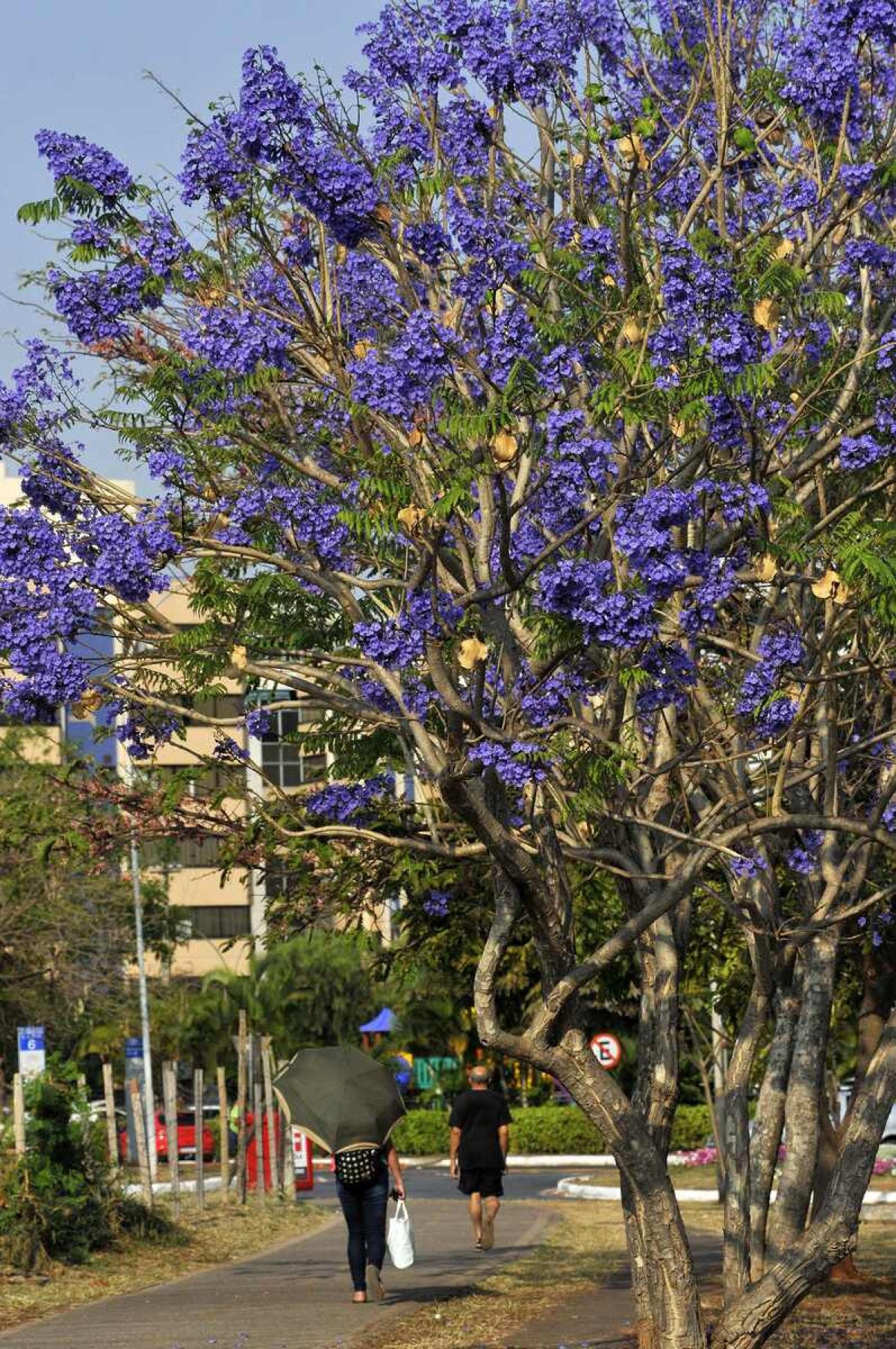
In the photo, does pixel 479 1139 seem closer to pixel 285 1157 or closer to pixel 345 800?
pixel 345 800

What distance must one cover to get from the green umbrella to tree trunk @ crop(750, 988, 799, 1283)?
3080 mm

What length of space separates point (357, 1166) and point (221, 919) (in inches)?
2285

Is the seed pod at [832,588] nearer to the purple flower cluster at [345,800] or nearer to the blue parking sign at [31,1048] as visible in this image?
the purple flower cluster at [345,800]

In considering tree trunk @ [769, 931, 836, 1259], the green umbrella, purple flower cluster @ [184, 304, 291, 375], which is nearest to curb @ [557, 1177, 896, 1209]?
the green umbrella

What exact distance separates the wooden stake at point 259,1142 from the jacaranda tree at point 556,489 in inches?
560

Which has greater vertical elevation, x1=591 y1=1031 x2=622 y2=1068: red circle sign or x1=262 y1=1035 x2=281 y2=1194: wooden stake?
x1=591 y1=1031 x2=622 y2=1068: red circle sign

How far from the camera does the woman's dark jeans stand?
1308 centimetres

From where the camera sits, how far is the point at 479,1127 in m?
15.6

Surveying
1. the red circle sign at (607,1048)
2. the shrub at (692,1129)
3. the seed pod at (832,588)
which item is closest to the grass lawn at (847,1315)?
the seed pod at (832,588)

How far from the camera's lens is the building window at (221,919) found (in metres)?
69.7

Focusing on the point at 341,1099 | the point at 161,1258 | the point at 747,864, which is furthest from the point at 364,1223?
the point at 747,864

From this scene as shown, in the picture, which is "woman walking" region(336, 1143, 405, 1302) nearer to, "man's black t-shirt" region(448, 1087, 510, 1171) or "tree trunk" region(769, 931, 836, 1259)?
"man's black t-shirt" region(448, 1087, 510, 1171)

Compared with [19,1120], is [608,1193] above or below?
below

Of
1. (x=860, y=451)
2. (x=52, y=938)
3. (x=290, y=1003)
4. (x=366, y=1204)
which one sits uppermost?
(x=290, y=1003)
